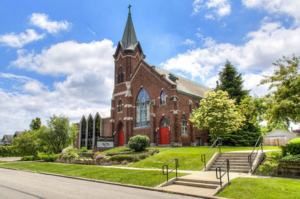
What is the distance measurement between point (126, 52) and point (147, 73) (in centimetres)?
712

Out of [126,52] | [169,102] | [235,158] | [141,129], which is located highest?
[126,52]

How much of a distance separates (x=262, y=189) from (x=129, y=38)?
3545 cm

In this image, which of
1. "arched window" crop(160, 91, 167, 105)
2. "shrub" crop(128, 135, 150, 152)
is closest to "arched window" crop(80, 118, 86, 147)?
"arched window" crop(160, 91, 167, 105)

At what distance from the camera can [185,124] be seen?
31.2 metres

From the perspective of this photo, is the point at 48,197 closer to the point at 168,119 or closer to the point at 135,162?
the point at 135,162

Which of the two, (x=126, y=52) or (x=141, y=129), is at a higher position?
(x=126, y=52)

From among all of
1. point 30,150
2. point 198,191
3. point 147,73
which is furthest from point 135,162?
point 30,150

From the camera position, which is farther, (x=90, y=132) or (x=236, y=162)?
(x=90, y=132)

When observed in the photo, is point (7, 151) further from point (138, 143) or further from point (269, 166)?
point (269, 166)

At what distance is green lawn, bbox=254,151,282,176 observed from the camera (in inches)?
469

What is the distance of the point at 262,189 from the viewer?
9039 mm

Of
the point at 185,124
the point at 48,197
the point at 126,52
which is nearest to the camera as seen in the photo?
the point at 48,197

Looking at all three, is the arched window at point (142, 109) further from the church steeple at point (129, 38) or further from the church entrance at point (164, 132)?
the church steeple at point (129, 38)

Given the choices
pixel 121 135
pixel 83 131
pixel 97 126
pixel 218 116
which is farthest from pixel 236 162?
pixel 83 131
